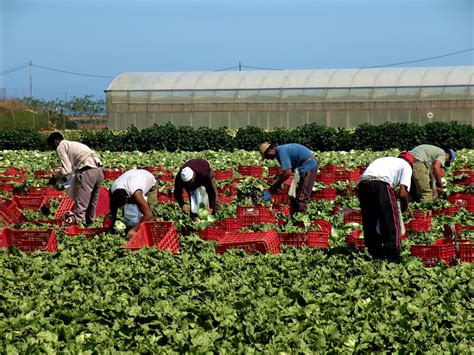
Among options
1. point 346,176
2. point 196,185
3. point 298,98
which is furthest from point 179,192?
point 298,98

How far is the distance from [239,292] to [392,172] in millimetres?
2668

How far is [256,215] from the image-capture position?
12.4m

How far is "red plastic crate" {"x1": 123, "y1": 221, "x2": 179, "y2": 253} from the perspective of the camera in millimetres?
10375

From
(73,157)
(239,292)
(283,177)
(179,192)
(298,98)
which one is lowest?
(239,292)

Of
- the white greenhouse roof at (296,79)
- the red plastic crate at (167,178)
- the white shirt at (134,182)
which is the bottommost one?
the red plastic crate at (167,178)

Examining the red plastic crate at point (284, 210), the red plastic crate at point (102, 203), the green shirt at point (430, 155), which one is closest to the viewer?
the red plastic crate at point (284, 210)

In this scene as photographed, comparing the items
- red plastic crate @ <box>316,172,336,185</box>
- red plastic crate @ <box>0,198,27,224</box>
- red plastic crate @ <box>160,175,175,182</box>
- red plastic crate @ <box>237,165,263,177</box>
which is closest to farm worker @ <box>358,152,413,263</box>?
red plastic crate @ <box>0,198,27,224</box>

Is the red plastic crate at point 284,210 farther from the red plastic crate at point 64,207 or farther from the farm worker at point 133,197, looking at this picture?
the red plastic crate at point 64,207

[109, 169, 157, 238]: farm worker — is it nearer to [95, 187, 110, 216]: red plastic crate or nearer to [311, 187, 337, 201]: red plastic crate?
[95, 187, 110, 216]: red plastic crate

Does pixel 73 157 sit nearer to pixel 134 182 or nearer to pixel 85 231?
pixel 85 231

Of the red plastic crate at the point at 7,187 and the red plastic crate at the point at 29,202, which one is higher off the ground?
the red plastic crate at the point at 7,187

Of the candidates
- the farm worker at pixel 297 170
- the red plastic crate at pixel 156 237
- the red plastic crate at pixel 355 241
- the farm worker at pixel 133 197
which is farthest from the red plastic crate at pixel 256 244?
the farm worker at pixel 297 170

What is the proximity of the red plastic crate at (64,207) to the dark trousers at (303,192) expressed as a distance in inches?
143

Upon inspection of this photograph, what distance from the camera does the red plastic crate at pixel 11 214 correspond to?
13.2 m
